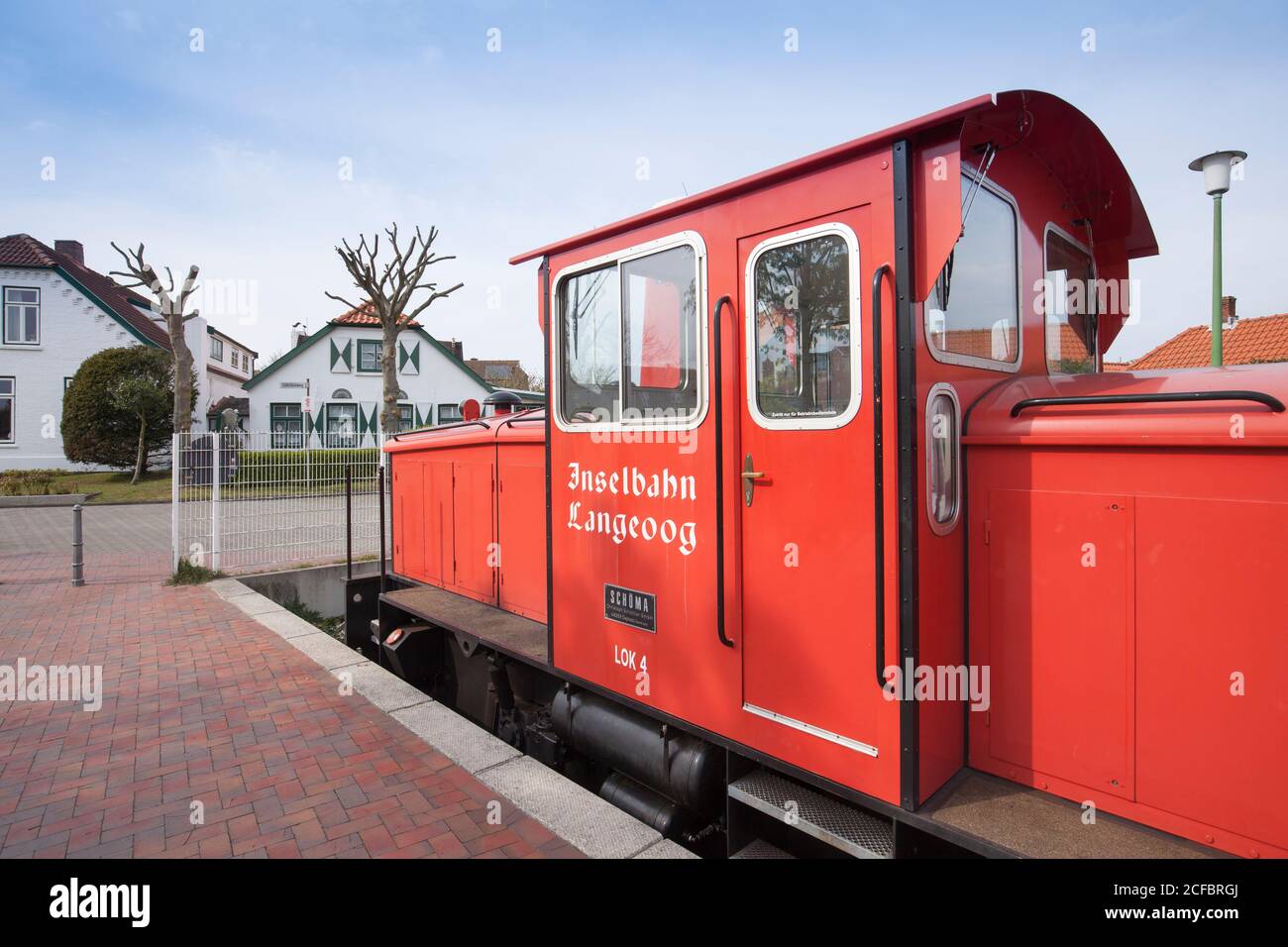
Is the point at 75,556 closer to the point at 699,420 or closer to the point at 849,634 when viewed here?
the point at 699,420

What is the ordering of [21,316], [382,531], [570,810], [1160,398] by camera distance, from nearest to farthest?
[1160,398], [570,810], [382,531], [21,316]

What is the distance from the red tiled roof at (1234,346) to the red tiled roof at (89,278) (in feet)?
99.1

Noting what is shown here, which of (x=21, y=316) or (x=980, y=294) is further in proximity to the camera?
(x=21, y=316)

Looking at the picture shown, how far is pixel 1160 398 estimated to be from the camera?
84.3 inches

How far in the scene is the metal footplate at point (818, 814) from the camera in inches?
95.1

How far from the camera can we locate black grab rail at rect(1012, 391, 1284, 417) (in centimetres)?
193

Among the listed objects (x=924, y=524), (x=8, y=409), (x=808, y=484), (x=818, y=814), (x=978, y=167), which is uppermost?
(x=8, y=409)

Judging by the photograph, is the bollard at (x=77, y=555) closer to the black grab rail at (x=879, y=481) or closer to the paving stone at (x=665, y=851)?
the paving stone at (x=665, y=851)

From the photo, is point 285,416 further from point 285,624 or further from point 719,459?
point 719,459

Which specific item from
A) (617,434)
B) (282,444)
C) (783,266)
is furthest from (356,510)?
(783,266)

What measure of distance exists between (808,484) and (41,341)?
3152 centimetres

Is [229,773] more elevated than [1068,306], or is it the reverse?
[1068,306]

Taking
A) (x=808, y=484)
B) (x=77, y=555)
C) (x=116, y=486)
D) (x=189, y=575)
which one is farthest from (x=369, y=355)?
(x=808, y=484)
